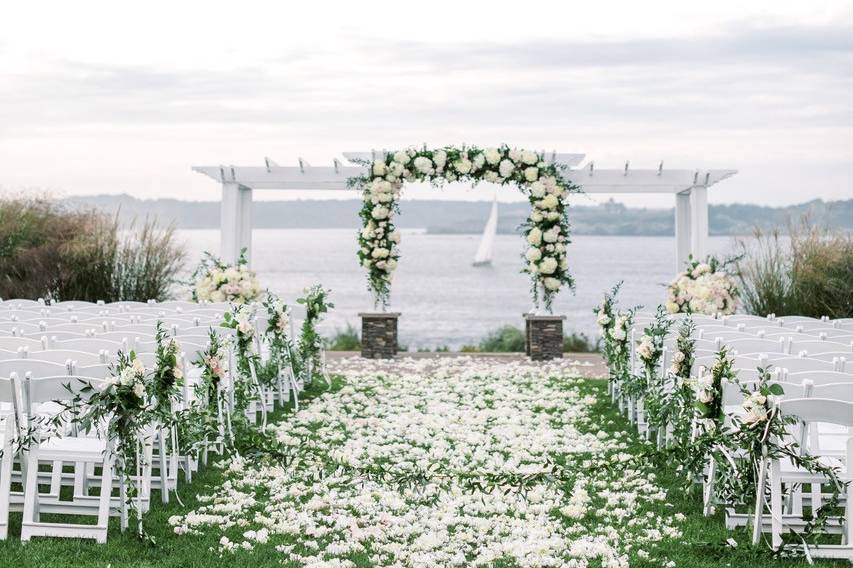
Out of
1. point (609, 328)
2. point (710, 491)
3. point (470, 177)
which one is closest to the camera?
point (710, 491)

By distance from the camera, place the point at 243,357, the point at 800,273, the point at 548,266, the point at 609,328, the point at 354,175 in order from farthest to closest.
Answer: the point at 354,175, the point at 548,266, the point at 800,273, the point at 609,328, the point at 243,357

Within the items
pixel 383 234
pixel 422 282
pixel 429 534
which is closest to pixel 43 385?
pixel 429 534

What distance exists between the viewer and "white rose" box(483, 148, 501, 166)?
12961mm

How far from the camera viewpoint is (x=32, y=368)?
5.01 m

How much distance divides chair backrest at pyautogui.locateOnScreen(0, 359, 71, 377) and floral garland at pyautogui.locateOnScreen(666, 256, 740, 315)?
7.93 meters

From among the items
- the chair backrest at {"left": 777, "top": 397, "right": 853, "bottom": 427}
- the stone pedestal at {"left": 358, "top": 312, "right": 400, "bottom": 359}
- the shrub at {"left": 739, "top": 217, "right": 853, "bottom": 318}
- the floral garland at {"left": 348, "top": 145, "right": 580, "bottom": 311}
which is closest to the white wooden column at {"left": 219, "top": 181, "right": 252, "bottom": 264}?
the floral garland at {"left": 348, "top": 145, "right": 580, "bottom": 311}

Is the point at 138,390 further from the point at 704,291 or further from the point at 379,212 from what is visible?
the point at 379,212

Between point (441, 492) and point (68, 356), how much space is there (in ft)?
7.26

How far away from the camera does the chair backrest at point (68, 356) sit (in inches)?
214

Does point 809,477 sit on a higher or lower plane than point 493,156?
lower

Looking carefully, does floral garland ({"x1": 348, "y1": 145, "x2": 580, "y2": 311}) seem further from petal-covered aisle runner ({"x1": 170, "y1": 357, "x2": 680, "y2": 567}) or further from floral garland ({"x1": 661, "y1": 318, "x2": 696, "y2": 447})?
floral garland ({"x1": 661, "y1": 318, "x2": 696, "y2": 447})

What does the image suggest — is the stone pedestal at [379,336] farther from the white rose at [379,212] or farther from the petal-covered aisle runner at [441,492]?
the petal-covered aisle runner at [441,492]

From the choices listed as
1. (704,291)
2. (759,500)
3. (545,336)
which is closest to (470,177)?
(545,336)

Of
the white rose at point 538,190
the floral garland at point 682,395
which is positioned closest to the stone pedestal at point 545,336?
the white rose at point 538,190
